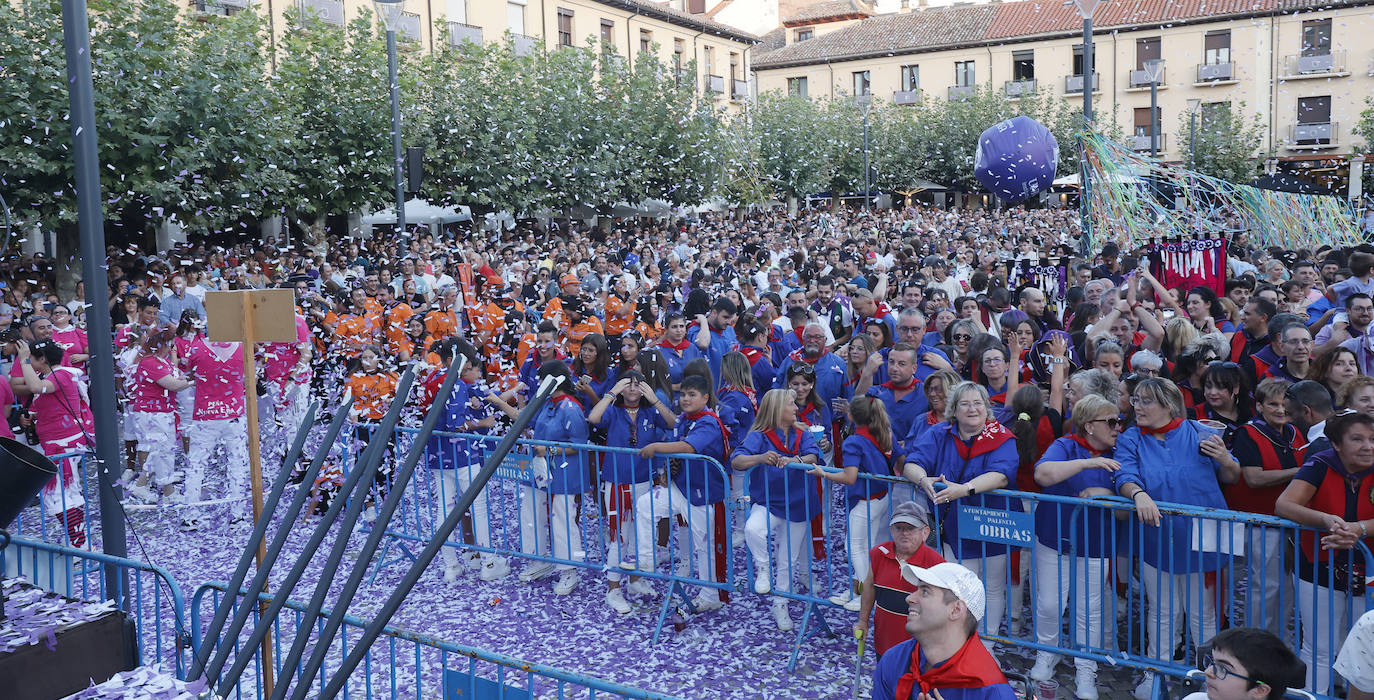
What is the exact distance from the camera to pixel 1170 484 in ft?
17.1

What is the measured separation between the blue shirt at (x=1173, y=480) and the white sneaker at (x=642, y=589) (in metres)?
2.96

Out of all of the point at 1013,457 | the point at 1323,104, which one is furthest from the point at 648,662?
the point at 1323,104

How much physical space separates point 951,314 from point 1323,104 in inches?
1720

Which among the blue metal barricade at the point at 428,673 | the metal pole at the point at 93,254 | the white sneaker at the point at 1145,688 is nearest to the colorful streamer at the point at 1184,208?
the white sneaker at the point at 1145,688

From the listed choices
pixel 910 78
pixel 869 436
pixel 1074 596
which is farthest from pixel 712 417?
pixel 910 78

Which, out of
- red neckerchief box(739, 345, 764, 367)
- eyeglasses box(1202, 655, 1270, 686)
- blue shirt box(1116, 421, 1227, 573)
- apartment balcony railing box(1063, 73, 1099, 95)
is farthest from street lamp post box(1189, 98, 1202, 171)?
eyeglasses box(1202, 655, 1270, 686)

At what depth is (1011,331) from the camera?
7.71 meters

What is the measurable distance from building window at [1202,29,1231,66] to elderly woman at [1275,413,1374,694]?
47167mm

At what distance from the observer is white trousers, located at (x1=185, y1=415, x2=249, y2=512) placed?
29.4 ft

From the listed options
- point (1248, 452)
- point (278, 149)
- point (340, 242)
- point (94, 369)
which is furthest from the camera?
point (340, 242)

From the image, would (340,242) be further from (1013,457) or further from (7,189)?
(1013,457)

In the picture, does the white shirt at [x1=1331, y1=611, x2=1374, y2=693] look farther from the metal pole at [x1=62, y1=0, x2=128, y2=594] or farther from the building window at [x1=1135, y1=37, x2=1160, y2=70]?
the building window at [x1=1135, y1=37, x2=1160, y2=70]

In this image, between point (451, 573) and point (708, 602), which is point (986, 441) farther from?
point (451, 573)

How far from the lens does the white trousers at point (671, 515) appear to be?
6.55 metres
